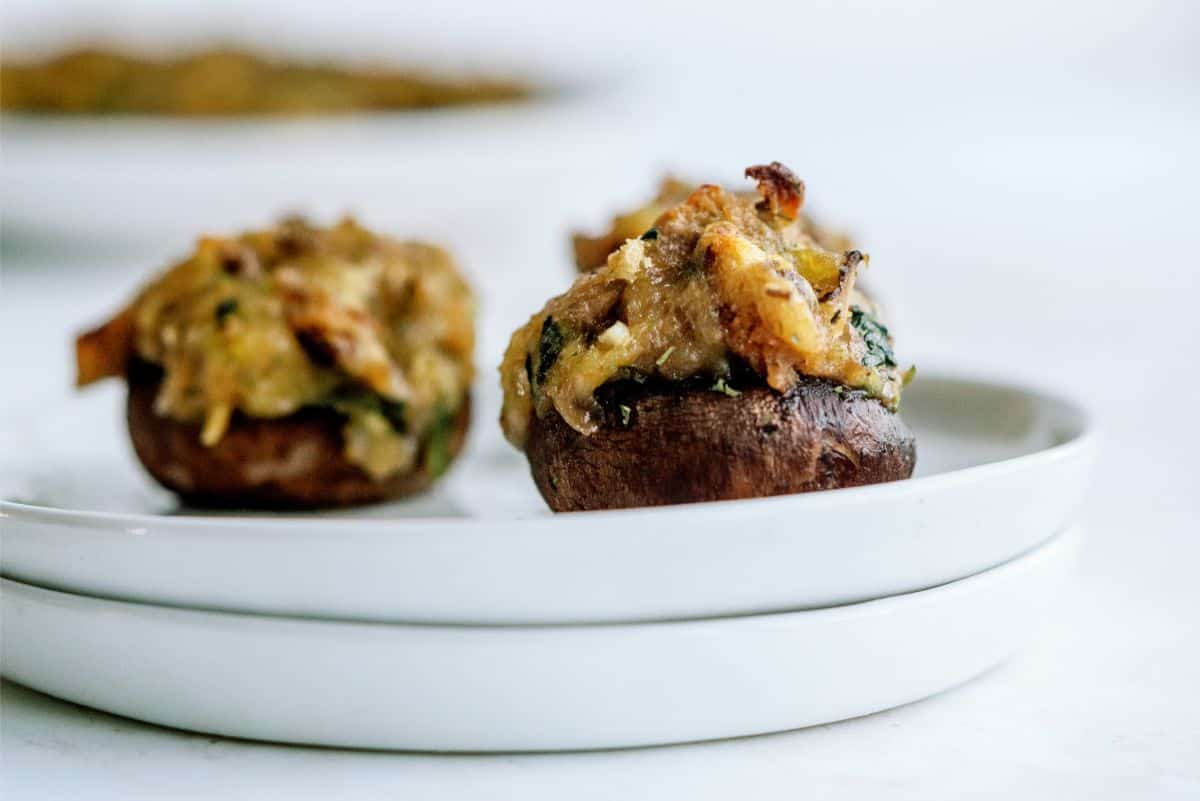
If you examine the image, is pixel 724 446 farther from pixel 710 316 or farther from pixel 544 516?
pixel 544 516

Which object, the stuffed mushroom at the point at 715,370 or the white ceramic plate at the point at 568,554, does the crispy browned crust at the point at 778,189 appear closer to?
the stuffed mushroom at the point at 715,370

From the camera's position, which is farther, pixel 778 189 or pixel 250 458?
pixel 250 458

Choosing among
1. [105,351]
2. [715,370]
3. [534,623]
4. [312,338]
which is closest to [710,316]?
[715,370]

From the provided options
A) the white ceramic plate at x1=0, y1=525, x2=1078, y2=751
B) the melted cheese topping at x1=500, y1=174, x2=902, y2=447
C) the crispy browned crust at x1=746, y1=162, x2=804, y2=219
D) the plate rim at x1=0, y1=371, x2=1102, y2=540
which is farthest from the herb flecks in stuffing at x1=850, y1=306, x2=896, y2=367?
the white ceramic plate at x1=0, y1=525, x2=1078, y2=751

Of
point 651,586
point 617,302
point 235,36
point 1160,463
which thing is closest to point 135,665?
point 651,586

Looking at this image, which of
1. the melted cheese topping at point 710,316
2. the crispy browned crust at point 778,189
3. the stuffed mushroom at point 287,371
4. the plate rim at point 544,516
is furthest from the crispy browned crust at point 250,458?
the crispy browned crust at point 778,189

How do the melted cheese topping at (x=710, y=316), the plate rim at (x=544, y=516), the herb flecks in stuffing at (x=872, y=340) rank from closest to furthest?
the plate rim at (x=544, y=516) → the melted cheese topping at (x=710, y=316) → the herb flecks in stuffing at (x=872, y=340)

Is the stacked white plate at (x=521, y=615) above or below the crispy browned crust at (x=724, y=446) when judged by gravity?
below

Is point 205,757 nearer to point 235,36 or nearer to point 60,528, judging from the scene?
point 60,528
